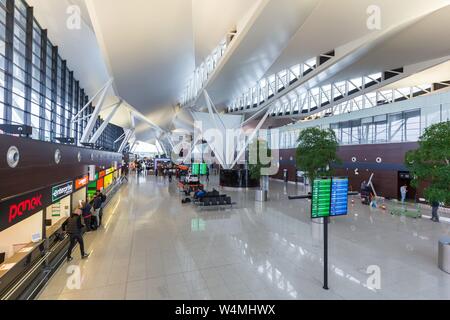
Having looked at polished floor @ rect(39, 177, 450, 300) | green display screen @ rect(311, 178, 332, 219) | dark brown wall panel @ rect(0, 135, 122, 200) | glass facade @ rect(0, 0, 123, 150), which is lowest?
Answer: polished floor @ rect(39, 177, 450, 300)

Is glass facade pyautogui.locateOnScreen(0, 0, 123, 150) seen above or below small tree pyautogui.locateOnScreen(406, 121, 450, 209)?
above

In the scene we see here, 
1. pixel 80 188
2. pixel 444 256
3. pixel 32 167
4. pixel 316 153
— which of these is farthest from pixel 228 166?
pixel 32 167

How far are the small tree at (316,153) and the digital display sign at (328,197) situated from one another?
5.81 m

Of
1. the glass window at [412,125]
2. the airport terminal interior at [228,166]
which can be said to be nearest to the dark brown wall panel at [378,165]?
the airport terminal interior at [228,166]

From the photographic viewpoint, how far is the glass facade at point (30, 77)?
12.2 meters

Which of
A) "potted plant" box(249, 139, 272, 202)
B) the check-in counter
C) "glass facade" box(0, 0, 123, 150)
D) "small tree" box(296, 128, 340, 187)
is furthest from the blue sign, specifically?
"glass facade" box(0, 0, 123, 150)

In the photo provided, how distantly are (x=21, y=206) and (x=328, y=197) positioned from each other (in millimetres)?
6243

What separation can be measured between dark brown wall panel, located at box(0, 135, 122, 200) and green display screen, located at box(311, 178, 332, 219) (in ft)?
18.4

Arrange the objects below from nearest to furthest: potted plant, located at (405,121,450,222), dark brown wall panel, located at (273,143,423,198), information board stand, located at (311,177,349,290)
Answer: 1. information board stand, located at (311,177,349,290)
2. potted plant, located at (405,121,450,222)
3. dark brown wall panel, located at (273,143,423,198)

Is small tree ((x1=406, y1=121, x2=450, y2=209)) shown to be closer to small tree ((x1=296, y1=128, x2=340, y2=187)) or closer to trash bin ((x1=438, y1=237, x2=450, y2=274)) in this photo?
trash bin ((x1=438, y1=237, x2=450, y2=274))

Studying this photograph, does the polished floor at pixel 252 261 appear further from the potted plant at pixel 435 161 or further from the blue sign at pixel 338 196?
the potted plant at pixel 435 161

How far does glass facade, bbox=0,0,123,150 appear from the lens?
12234 millimetres

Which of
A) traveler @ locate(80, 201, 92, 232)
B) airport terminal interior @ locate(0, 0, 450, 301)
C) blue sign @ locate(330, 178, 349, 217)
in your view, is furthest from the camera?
traveler @ locate(80, 201, 92, 232)
